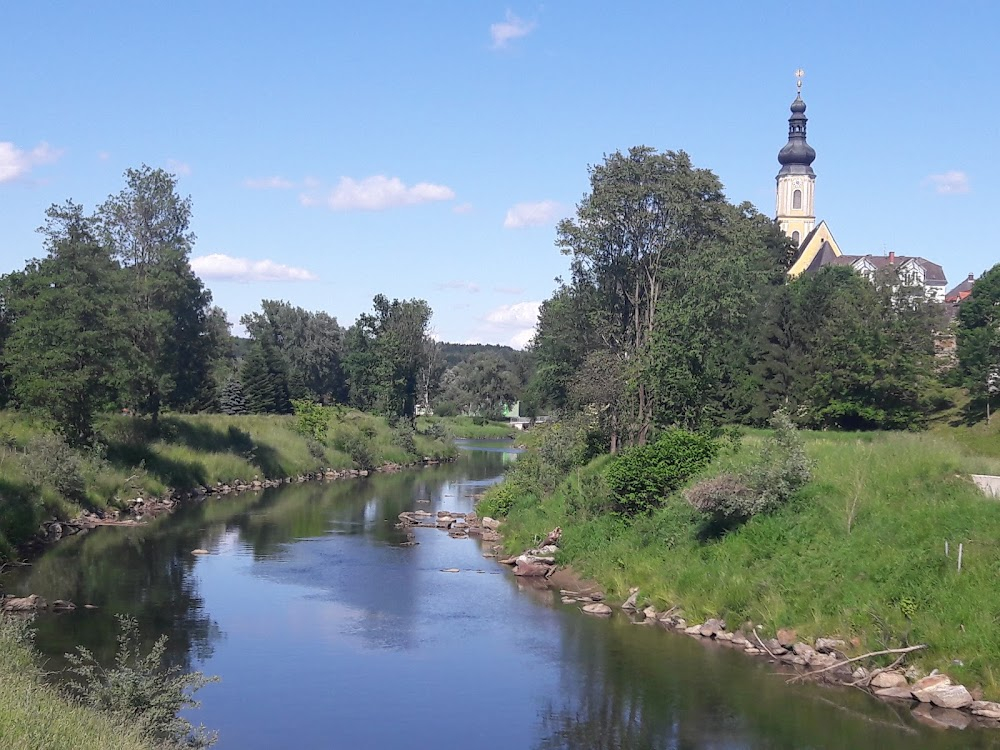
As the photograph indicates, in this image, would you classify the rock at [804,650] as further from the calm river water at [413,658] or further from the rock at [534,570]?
the rock at [534,570]

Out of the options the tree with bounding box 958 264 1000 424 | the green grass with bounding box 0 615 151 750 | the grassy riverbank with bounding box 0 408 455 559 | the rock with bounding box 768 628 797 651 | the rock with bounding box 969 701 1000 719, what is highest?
the tree with bounding box 958 264 1000 424

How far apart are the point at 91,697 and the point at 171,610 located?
1294 cm

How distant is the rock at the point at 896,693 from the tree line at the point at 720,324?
2456 cm

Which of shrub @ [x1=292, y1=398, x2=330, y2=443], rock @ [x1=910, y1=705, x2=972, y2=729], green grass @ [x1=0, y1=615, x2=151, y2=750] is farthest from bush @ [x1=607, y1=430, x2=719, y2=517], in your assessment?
shrub @ [x1=292, y1=398, x2=330, y2=443]

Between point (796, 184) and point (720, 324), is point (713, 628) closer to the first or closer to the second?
point (720, 324)

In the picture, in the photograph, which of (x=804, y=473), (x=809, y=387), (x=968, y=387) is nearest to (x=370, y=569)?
(x=804, y=473)

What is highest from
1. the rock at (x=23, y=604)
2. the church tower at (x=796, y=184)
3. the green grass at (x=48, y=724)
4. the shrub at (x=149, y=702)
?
the church tower at (x=796, y=184)

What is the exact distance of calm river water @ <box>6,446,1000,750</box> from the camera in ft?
66.2

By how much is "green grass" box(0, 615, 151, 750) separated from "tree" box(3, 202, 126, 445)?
31.2 meters

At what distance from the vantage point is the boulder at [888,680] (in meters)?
22.3

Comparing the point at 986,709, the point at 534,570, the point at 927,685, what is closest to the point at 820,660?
the point at 927,685

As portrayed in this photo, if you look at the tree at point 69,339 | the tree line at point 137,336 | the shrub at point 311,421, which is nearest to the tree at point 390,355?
the tree line at point 137,336

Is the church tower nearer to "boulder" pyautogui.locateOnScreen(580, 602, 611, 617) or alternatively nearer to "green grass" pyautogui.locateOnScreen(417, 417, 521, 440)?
"green grass" pyautogui.locateOnScreen(417, 417, 521, 440)

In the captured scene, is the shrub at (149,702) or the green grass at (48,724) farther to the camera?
the shrub at (149,702)
